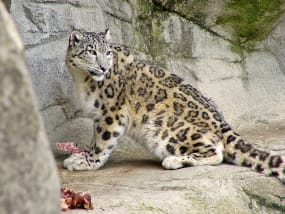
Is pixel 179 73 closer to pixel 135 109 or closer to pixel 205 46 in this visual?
pixel 205 46

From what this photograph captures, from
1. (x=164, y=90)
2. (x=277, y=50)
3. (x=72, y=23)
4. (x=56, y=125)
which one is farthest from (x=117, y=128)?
(x=277, y=50)

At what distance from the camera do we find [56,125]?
6781mm

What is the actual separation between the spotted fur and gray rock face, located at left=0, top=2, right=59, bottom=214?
12.1 ft

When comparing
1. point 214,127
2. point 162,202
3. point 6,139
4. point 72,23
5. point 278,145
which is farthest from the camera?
point 72,23

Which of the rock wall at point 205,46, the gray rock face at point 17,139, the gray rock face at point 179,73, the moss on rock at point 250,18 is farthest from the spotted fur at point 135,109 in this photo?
the gray rock face at point 17,139

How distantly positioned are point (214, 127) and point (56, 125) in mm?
1478

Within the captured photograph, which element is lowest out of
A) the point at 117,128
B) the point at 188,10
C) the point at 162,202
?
the point at 162,202

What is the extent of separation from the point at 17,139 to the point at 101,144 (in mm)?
3927

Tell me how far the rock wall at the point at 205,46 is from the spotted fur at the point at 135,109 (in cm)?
78

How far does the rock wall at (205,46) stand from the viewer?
713 centimetres

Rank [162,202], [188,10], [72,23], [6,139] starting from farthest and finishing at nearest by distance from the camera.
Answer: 1. [188,10]
2. [72,23]
3. [162,202]
4. [6,139]

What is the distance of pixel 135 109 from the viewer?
6141mm

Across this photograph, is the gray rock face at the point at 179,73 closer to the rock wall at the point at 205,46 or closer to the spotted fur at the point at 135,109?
the rock wall at the point at 205,46

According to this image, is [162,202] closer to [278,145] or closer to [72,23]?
[278,145]
